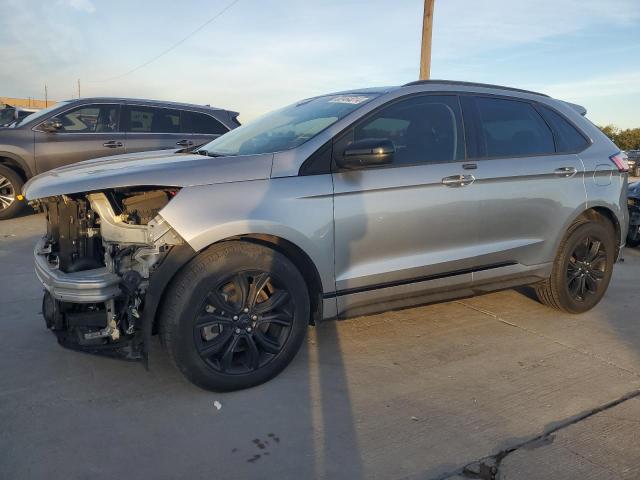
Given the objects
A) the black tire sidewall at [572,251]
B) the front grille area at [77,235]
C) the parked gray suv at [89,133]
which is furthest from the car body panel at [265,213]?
the parked gray suv at [89,133]

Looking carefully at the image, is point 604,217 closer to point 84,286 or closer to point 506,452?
point 506,452

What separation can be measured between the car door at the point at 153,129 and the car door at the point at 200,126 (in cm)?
8

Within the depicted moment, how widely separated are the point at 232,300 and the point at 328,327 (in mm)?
1323

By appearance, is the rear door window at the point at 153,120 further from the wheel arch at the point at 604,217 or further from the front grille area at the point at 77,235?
the wheel arch at the point at 604,217

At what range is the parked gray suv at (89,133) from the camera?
7.93 metres

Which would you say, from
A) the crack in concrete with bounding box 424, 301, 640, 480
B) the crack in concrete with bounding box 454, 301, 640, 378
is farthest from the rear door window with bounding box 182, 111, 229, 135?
the crack in concrete with bounding box 424, 301, 640, 480

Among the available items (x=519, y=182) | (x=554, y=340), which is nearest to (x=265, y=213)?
(x=519, y=182)

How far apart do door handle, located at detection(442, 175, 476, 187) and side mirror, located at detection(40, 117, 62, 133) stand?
21.1 ft

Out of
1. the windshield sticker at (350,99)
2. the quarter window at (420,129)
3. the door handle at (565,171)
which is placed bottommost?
the door handle at (565,171)

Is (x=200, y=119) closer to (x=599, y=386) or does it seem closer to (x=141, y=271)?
(x=141, y=271)

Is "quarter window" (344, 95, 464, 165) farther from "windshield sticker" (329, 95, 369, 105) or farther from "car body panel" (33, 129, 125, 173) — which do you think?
"car body panel" (33, 129, 125, 173)

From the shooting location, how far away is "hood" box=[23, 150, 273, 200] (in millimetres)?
2996

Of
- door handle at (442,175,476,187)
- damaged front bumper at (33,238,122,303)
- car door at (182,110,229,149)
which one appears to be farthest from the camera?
car door at (182,110,229,149)

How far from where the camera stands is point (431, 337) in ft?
13.9
